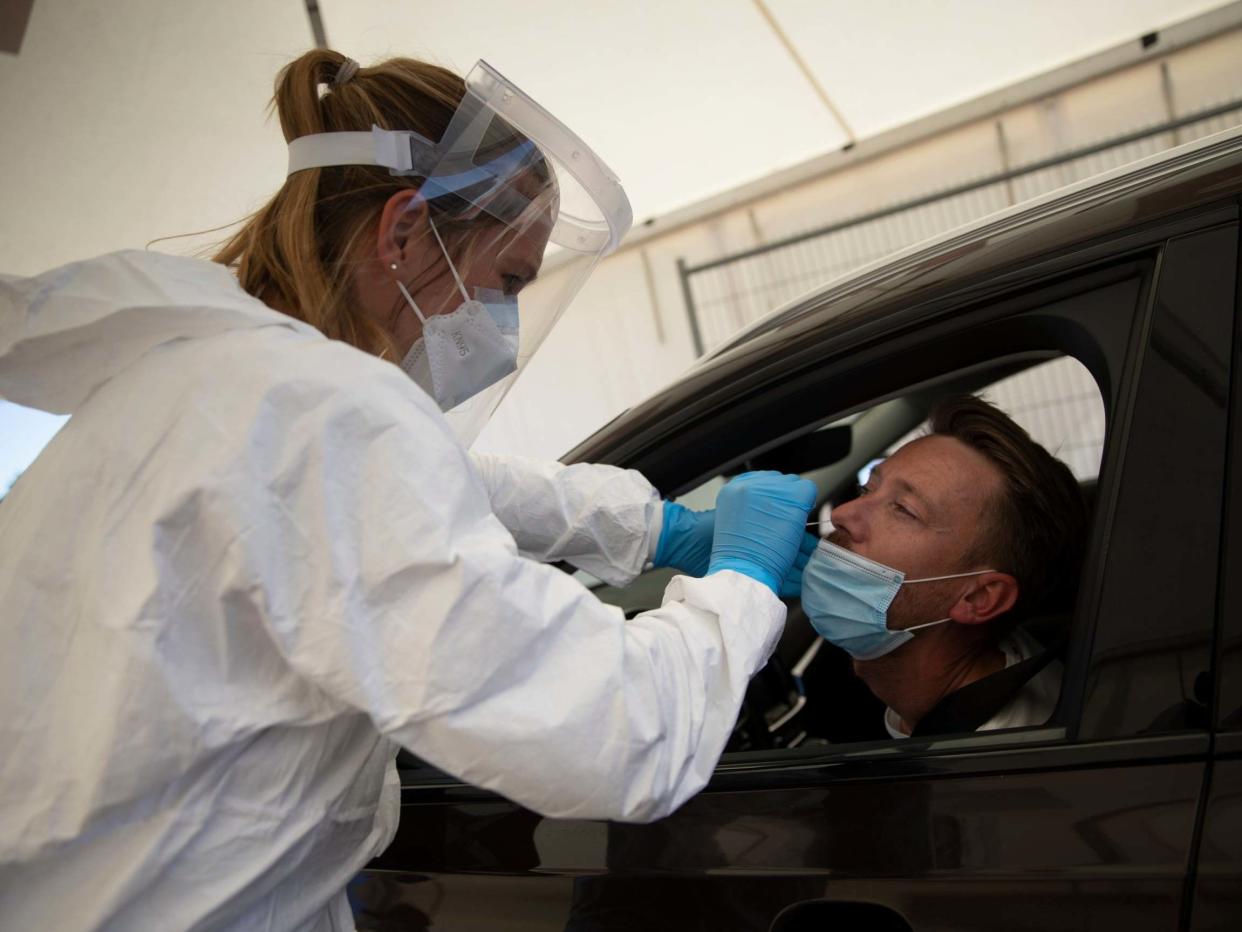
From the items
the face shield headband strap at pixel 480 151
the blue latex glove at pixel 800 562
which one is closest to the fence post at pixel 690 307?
the blue latex glove at pixel 800 562

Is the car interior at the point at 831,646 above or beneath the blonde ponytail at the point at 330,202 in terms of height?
beneath

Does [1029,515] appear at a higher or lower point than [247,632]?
lower

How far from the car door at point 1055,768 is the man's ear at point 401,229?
0.60 metres

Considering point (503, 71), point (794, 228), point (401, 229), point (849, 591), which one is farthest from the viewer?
point (794, 228)

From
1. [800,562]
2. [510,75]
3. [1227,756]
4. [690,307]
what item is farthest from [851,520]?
[690,307]

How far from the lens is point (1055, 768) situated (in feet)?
4.06

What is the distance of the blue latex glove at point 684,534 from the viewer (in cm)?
191

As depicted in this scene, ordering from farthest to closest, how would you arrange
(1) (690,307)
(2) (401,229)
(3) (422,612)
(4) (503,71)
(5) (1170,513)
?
1. (1) (690,307)
2. (4) (503,71)
3. (2) (401,229)
4. (5) (1170,513)
5. (3) (422,612)

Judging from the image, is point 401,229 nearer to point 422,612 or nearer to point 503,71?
point 422,612

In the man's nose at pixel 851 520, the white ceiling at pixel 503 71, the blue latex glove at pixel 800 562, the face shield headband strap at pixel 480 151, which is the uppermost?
the white ceiling at pixel 503 71

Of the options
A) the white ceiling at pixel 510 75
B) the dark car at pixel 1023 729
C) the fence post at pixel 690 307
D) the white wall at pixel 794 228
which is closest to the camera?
the dark car at pixel 1023 729

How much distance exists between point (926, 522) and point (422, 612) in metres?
1.00

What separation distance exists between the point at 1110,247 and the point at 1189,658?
0.49 metres

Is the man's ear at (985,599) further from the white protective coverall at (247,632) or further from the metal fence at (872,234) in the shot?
the metal fence at (872,234)
